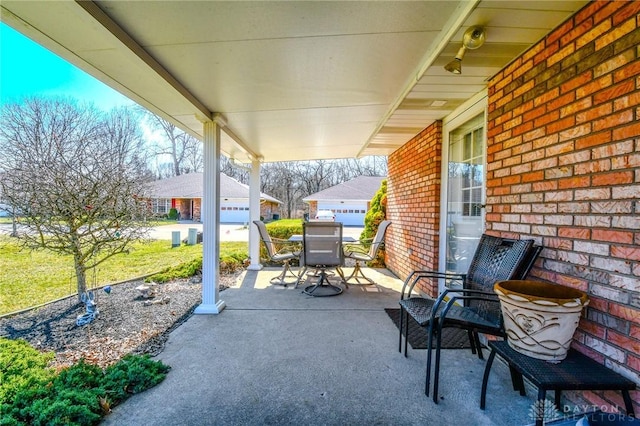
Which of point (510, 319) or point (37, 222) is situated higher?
point (37, 222)

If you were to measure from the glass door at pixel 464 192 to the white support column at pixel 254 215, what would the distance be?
3727mm

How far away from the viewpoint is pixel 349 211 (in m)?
21.4

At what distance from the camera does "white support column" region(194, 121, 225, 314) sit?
3574 mm

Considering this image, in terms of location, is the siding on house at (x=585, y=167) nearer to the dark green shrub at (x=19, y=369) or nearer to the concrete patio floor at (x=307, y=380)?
the concrete patio floor at (x=307, y=380)

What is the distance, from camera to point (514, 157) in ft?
7.80

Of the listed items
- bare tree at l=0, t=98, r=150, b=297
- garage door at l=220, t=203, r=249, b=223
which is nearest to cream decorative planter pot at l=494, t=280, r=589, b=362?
bare tree at l=0, t=98, r=150, b=297

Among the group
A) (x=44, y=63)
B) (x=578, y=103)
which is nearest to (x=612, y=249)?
(x=578, y=103)

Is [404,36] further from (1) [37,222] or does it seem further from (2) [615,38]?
(1) [37,222]

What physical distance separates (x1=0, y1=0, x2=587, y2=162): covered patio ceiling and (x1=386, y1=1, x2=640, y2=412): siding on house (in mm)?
248

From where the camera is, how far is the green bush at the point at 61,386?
1.57 m

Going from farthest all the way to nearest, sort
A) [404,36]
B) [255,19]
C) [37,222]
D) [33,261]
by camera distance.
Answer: [33,261], [37,222], [404,36], [255,19]

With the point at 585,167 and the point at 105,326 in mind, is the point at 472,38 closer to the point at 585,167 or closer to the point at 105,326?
the point at 585,167

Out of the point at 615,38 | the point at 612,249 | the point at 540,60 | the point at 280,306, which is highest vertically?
the point at 540,60

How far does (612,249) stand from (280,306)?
321 cm
